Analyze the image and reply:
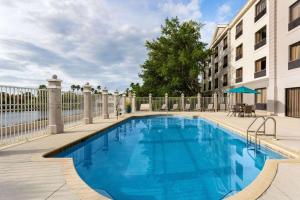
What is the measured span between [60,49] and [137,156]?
1023cm

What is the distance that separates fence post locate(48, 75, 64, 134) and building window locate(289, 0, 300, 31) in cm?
1630

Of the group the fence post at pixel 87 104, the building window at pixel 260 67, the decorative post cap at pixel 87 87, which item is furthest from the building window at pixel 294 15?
the fence post at pixel 87 104

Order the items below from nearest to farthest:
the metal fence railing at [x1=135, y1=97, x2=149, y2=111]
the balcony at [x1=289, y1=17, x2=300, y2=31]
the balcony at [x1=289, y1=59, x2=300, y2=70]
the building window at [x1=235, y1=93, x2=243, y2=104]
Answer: the balcony at [x1=289, y1=59, x2=300, y2=70] < the balcony at [x1=289, y1=17, x2=300, y2=31] < the building window at [x1=235, y1=93, x2=243, y2=104] < the metal fence railing at [x1=135, y1=97, x2=149, y2=111]

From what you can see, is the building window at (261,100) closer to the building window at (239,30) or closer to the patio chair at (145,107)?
the building window at (239,30)

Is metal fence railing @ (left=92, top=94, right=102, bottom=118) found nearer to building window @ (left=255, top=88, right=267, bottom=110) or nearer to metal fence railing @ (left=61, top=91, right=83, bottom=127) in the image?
metal fence railing @ (left=61, top=91, right=83, bottom=127)

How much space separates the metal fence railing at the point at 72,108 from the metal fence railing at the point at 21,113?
5.30ft

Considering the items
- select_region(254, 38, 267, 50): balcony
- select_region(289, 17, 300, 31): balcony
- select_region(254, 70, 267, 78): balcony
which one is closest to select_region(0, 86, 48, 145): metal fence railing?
select_region(289, 17, 300, 31): balcony

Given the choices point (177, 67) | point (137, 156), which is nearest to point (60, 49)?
point (137, 156)

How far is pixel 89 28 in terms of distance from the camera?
1520 cm

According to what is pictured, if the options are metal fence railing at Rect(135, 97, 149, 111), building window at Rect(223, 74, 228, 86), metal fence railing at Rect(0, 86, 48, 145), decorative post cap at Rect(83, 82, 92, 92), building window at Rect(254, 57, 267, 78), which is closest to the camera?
metal fence railing at Rect(0, 86, 48, 145)

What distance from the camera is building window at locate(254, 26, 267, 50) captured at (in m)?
22.3

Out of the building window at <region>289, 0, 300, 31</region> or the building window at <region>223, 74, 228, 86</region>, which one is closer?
the building window at <region>289, 0, 300, 31</region>

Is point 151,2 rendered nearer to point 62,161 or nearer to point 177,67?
point 62,161

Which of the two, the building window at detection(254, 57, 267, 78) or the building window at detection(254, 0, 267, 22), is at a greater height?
the building window at detection(254, 0, 267, 22)
